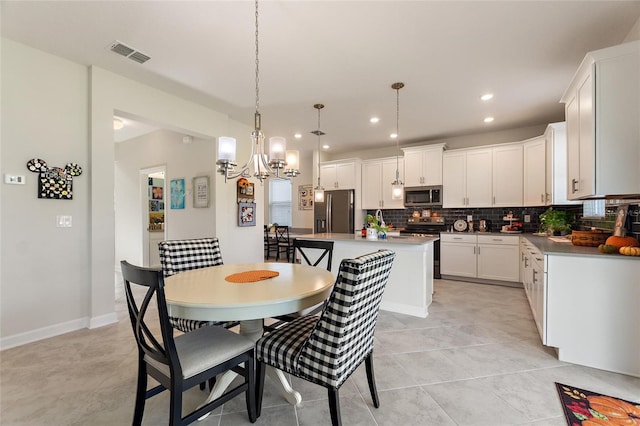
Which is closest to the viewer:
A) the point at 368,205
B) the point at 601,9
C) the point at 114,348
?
the point at 601,9

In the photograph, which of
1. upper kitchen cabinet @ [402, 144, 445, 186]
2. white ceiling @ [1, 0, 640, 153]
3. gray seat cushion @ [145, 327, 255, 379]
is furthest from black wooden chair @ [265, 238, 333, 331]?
upper kitchen cabinet @ [402, 144, 445, 186]

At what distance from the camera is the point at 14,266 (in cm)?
259

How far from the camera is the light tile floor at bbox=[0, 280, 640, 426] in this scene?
1.67 meters

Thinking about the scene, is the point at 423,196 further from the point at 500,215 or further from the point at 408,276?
the point at 408,276

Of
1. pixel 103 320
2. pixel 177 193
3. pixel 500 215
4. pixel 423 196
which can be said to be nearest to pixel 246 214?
pixel 177 193

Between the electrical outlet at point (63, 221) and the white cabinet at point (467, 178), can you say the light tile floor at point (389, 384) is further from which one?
the white cabinet at point (467, 178)

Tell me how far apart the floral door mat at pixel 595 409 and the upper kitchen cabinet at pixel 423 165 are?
394 cm

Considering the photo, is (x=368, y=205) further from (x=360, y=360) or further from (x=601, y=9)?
(x=360, y=360)

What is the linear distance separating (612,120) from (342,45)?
6.92ft

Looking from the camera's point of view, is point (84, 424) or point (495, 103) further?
point (495, 103)

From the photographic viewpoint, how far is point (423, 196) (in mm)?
5555

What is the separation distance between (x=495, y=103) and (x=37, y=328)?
5.68 m

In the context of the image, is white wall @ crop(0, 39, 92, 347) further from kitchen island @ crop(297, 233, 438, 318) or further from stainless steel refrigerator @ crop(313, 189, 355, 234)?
stainless steel refrigerator @ crop(313, 189, 355, 234)

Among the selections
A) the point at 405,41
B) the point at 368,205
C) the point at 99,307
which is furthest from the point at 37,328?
the point at 368,205
